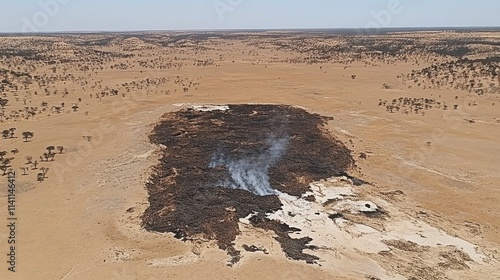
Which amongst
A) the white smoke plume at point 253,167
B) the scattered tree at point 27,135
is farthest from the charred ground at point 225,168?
the scattered tree at point 27,135

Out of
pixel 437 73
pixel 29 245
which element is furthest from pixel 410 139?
pixel 437 73

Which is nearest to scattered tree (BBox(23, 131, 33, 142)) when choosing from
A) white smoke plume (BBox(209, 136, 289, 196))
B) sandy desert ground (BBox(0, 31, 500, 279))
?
sandy desert ground (BBox(0, 31, 500, 279))

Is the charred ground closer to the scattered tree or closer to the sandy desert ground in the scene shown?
the sandy desert ground

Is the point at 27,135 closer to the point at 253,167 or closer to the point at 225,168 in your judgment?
the point at 225,168

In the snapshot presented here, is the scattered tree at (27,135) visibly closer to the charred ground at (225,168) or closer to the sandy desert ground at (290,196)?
the sandy desert ground at (290,196)

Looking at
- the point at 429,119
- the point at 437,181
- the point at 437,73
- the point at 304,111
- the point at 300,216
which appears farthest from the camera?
the point at 437,73

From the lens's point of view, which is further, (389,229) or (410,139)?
(410,139)

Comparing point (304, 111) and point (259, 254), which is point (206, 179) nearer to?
point (259, 254)

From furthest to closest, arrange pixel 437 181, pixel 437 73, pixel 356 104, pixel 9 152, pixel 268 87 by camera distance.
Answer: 1. pixel 437 73
2. pixel 268 87
3. pixel 356 104
4. pixel 9 152
5. pixel 437 181
